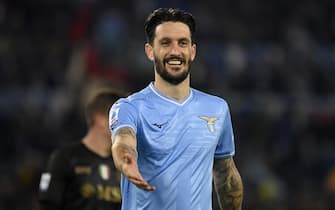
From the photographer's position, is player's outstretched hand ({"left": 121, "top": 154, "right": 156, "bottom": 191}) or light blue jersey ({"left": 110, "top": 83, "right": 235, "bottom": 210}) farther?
light blue jersey ({"left": 110, "top": 83, "right": 235, "bottom": 210})

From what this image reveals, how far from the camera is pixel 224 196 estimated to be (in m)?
5.78

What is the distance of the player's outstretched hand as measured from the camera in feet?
14.9

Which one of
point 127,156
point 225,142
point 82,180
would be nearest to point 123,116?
point 127,156

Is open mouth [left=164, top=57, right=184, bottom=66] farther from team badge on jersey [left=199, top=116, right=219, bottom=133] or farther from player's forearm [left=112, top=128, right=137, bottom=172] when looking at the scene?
player's forearm [left=112, top=128, right=137, bottom=172]

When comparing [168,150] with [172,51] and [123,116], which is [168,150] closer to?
[123,116]

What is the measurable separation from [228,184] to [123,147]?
110 centimetres

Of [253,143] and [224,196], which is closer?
[224,196]

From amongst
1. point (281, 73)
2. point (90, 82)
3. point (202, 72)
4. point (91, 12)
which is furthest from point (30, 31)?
point (281, 73)

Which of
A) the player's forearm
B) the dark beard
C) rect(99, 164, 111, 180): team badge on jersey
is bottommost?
rect(99, 164, 111, 180): team badge on jersey

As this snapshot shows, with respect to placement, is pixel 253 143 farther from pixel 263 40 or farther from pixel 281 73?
pixel 263 40

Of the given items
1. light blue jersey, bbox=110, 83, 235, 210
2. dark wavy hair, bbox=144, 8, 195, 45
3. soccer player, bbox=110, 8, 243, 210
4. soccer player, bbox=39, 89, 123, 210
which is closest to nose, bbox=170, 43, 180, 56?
soccer player, bbox=110, 8, 243, 210

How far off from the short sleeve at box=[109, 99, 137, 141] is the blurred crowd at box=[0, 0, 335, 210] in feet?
27.2

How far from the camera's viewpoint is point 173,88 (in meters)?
5.45

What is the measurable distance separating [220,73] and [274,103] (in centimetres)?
109
